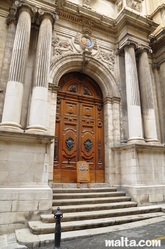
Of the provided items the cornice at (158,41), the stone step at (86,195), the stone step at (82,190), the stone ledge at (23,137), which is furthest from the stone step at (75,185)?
the cornice at (158,41)

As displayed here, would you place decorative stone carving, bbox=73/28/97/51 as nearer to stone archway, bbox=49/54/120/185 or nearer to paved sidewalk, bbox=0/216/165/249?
stone archway, bbox=49/54/120/185

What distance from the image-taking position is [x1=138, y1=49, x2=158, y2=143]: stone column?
788 centimetres

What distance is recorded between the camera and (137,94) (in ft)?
26.2

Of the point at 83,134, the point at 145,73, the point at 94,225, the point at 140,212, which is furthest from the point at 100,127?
the point at 94,225

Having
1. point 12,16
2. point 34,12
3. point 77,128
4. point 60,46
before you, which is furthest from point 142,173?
point 12,16

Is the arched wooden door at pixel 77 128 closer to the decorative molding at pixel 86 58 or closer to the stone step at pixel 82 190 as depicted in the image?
the decorative molding at pixel 86 58

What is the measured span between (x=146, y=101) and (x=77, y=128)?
3221 millimetres

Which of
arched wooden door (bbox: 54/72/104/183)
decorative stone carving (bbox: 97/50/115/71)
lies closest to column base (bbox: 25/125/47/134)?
arched wooden door (bbox: 54/72/104/183)

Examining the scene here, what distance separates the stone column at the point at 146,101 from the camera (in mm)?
→ 7875

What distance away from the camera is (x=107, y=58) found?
912cm

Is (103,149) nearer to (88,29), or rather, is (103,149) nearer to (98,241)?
(98,241)

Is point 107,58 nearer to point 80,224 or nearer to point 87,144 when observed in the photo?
point 87,144

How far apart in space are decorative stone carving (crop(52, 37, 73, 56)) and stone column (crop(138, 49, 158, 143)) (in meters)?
3.41

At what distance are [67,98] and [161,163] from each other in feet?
15.3
